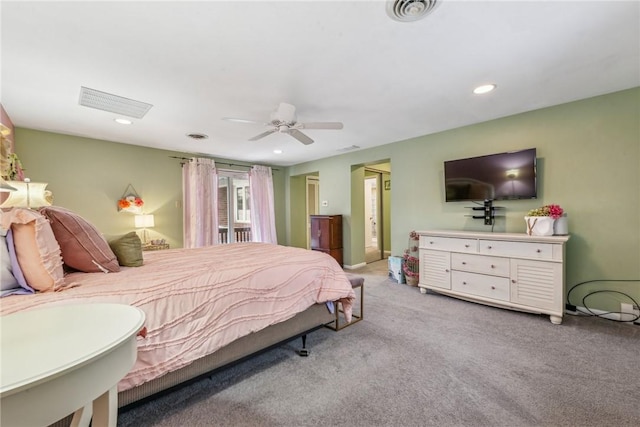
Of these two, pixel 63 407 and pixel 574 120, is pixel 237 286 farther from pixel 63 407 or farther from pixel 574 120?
pixel 574 120

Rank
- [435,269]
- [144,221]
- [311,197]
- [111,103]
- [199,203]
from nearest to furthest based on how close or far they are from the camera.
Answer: [111,103], [435,269], [144,221], [199,203], [311,197]

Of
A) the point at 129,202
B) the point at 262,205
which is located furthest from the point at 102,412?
the point at 262,205

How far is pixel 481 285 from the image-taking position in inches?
124

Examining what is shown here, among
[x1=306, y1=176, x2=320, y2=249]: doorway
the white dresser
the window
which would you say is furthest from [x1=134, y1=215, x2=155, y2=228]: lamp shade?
the white dresser

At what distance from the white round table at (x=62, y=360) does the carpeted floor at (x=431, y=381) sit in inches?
31.7

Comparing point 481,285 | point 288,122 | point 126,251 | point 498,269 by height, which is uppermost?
point 288,122

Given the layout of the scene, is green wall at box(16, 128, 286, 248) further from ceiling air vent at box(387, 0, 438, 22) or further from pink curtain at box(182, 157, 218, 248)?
ceiling air vent at box(387, 0, 438, 22)

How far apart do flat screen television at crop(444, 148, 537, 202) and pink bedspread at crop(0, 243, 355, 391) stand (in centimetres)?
236

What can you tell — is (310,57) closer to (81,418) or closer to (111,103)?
(111,103)

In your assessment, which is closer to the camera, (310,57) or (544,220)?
(310,57)

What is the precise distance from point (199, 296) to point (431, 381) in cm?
167

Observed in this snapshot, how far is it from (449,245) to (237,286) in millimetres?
2814

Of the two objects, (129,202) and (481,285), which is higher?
(129,202)

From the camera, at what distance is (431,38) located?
71.2 inches
